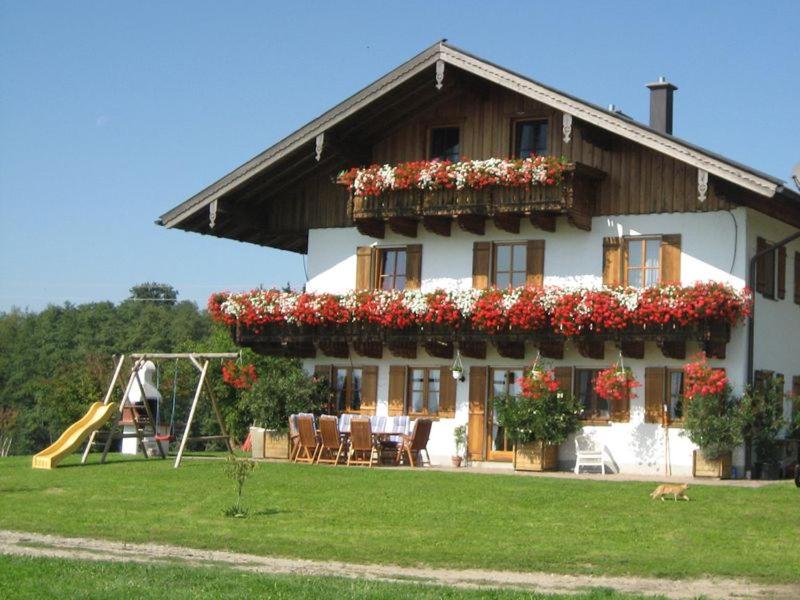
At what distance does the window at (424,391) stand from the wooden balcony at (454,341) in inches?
17.6

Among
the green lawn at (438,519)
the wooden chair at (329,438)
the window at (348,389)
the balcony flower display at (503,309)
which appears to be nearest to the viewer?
the green lawn at (438,519)

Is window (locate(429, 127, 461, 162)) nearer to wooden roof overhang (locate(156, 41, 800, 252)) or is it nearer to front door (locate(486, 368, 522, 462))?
wooden roof overhang (locate(156, 41, 800, 252))

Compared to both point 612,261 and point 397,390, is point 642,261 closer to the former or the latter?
point 612,261

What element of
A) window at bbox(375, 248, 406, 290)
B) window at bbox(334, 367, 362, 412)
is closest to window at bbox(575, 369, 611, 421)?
window at bbox(375, 248, 406, 290)

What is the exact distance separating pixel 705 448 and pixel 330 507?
27.2 feet

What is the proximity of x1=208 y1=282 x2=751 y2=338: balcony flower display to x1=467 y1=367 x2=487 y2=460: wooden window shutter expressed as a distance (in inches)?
65.1

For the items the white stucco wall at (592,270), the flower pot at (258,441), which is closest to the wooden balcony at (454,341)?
the white stucco wall at (592,270)

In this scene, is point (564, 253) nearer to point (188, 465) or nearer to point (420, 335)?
point (420, 335)

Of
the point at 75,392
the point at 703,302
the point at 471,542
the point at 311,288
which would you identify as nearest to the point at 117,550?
the point at 471,542

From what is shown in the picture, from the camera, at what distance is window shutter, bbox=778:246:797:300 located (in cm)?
2748

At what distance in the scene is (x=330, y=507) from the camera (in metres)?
19.6

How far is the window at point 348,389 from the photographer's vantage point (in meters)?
29.6

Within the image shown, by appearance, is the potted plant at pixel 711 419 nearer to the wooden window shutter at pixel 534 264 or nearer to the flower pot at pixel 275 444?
the wooden window shutter at pixel 534 264

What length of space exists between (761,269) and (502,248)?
5198mm
